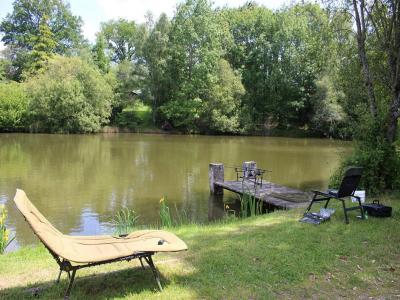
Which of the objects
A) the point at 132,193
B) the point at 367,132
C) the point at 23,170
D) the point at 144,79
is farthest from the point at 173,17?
the point at 367,132

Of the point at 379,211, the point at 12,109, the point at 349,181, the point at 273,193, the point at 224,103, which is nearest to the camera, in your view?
the point at 349,181

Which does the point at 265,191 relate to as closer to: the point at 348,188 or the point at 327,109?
the point at 348,188

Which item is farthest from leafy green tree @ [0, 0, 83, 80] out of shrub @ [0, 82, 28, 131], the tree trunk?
the tree trunk

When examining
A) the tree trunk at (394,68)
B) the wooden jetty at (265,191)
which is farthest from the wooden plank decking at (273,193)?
the tree trunk at (394,68)

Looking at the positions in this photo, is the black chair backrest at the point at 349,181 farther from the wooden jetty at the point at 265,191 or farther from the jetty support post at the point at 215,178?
the jetty support post at the point at 215,178

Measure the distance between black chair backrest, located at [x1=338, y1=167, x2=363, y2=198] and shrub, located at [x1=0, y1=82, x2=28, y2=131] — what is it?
36065mm

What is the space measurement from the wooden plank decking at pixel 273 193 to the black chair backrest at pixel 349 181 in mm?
2456

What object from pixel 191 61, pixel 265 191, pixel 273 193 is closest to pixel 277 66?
pixel 191 61

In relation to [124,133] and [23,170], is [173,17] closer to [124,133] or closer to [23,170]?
[124,133]

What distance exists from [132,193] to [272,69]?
107 feet

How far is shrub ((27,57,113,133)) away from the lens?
37.2m

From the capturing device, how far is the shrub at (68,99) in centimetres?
3716

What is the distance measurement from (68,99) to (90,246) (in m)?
35.1

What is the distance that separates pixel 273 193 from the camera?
11.4 metres
